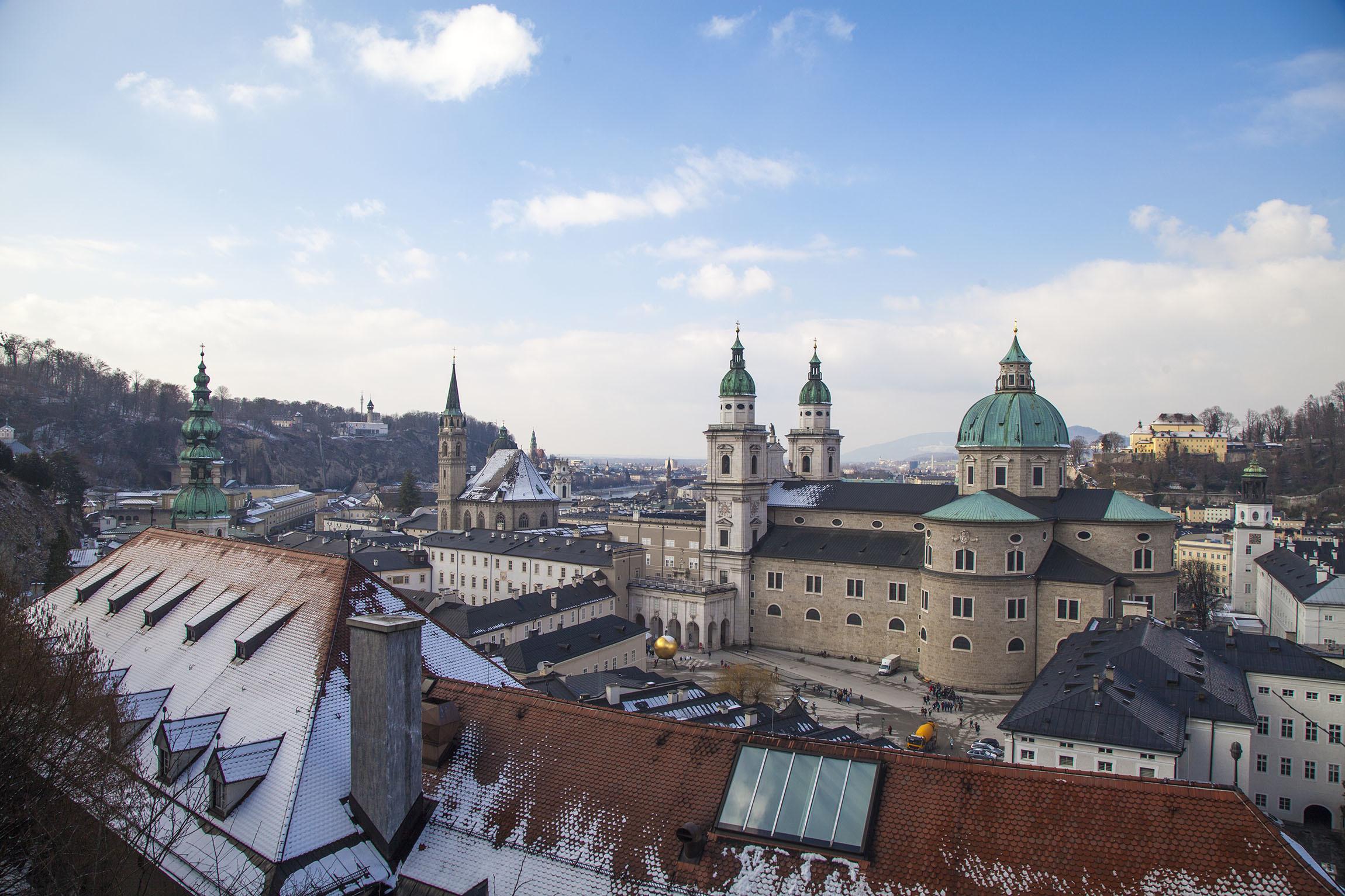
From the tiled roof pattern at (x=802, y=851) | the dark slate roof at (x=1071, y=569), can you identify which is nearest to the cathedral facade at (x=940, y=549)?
the dark slate roof at (x=1071, y=569)

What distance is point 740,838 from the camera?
10961 mm

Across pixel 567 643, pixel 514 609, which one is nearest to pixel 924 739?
pixel 567 643

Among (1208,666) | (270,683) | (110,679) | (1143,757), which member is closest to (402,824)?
(270,683)

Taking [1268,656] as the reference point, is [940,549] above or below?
above

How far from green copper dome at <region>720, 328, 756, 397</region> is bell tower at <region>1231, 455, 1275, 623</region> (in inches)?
1675

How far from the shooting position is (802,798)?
36.7ft

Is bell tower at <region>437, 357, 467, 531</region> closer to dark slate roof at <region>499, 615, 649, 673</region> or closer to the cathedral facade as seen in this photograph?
the cathedral facade

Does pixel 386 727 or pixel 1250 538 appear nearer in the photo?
pixel 386 727

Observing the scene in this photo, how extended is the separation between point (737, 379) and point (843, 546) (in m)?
13.9

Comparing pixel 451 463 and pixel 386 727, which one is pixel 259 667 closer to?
pixel 386 727

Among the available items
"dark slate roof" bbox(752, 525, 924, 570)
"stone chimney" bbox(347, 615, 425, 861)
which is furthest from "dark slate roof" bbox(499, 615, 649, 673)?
"stone chimney" bbox(347, 615, 425, 861)

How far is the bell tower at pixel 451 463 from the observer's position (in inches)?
3246

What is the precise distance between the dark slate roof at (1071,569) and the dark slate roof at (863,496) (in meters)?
7.16

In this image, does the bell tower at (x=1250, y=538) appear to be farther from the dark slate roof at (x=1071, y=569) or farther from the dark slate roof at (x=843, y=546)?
the dark slate roof at (x=843, y=546)
